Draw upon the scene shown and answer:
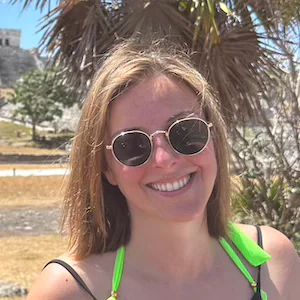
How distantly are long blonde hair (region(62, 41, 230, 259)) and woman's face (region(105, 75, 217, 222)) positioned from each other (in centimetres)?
3

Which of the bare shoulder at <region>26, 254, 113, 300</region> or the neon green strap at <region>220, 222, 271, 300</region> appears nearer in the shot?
the bare shoulder at <region>26, 254, 113, 300</region>

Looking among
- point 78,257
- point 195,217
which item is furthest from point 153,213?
point 78,257

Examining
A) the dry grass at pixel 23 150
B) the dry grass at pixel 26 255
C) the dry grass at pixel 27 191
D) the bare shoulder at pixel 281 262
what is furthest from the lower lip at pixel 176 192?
the dry grass at pixel 23 150

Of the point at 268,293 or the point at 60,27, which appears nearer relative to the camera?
the point at 268,293

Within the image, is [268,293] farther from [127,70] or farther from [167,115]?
[127,70]

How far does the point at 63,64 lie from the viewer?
6.30m

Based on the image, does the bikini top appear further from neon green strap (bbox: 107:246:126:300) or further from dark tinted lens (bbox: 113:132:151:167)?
dark tinted lens (bbox: 113:132:151:167)

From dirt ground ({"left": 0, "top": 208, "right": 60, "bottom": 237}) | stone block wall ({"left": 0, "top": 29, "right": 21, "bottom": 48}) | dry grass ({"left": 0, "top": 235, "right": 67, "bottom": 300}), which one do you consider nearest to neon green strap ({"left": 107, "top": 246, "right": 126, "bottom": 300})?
dry grass ({"left": 0, "top": 235, "right": 67, "bottom": 300})

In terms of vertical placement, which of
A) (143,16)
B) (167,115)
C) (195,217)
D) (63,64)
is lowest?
→ (195,217)

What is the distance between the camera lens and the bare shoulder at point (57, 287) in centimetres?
137

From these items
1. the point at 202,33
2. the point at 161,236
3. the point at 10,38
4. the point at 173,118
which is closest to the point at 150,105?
the point at 173,118

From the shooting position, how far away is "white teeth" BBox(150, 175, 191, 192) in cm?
143

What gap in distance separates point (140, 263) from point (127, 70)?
1.76 ft

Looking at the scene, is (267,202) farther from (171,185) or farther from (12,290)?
(171,185)
